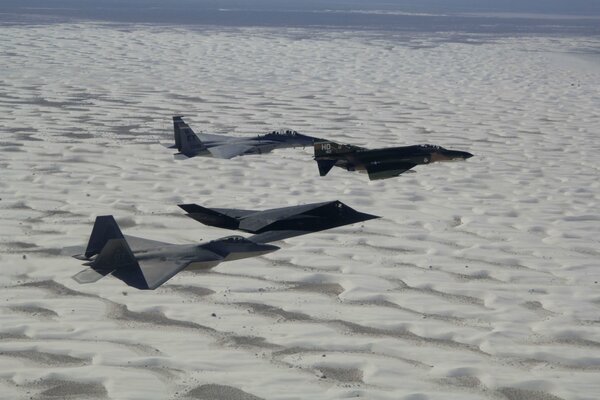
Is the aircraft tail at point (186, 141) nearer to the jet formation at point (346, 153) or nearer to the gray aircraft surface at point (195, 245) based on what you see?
the jet formation at point (346, 153)

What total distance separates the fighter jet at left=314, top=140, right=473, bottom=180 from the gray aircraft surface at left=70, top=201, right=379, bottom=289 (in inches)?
228

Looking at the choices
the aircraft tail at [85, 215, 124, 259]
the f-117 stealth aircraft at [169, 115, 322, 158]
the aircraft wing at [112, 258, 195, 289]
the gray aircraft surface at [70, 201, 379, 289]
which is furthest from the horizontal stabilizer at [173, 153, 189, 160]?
the aircraft wing at [112, 258, 195, 289]

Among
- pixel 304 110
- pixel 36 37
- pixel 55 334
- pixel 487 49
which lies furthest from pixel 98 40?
pixel 55 334

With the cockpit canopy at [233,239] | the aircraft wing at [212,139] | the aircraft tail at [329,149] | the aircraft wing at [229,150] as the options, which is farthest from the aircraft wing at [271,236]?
the aircraft wing at [212,139]

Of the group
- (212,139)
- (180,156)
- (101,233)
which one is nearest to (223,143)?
(212,139)

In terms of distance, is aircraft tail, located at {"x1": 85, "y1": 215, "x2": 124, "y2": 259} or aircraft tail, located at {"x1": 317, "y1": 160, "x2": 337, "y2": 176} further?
aircraft tail, located at {"x1": 317, "y1": 160, "x2": 337, "y2": 176}

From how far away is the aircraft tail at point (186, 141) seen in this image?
2897 cm

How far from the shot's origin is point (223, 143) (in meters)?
30.2

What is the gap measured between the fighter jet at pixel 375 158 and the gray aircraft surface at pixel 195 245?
579 cm

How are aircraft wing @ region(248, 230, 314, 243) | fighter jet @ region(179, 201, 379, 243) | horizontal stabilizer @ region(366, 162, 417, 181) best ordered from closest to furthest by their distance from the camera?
aircraft wing @ region(248, 230, 314, 243), fighter jet @ region(179, 201, 379, 243), horizontal stabilizer @ region(366, 162, 417, 181)

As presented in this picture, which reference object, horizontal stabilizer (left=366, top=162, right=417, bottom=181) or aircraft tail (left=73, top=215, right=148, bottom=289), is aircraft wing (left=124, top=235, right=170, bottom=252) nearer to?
aircraft tail (left=73, top=215, right=148, bottom=289)

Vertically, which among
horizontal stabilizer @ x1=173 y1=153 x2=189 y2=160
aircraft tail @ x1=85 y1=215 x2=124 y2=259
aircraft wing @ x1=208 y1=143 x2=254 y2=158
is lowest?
horizontal stabilizer @ x1=173 y1=153 x2=189 y2=160

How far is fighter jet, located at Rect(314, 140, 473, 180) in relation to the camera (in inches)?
1045

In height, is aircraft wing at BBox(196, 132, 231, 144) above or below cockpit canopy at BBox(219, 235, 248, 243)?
below
